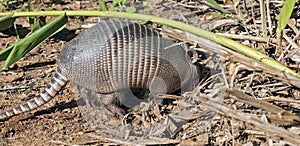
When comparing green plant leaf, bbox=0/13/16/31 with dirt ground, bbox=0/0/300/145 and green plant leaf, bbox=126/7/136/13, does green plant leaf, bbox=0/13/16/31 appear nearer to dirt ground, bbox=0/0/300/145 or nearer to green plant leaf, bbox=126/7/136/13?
dirt ground, bbox=0/0/300/145

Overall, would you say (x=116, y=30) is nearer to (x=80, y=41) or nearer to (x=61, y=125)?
(x=80, y=41)

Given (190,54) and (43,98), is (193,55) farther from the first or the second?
(43,98)

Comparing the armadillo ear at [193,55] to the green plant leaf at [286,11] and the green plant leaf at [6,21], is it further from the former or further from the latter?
the green plant leaf at [6,21]

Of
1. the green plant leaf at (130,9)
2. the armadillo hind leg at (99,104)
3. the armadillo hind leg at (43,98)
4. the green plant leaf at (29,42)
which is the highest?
the green plant leaf at (29,42)

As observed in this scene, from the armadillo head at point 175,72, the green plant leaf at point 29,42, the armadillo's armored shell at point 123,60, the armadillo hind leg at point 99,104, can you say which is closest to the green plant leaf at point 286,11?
the green plant leaf at point 29,42

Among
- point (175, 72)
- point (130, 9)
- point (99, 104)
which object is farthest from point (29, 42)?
point (130, 9)

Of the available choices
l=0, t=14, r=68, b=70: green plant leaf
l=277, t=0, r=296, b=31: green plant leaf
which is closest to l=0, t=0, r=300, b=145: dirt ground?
l=277, t=0, r=296, b=31: green plant leaf

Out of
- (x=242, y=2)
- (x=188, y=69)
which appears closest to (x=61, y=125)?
(x=188, y=69)
